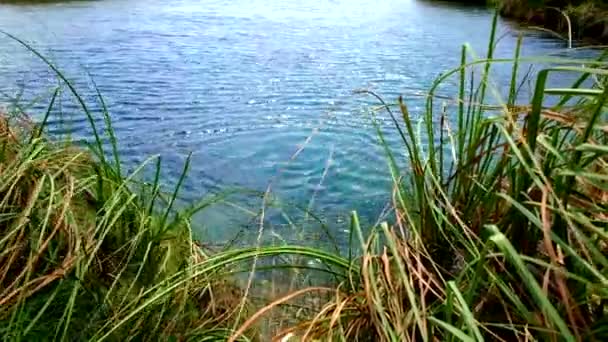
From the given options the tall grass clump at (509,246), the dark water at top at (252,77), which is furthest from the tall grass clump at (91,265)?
the dark water at top at (252,77)

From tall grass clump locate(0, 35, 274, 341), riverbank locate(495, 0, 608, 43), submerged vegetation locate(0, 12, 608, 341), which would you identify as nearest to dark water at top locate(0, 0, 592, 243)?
submerged vegetation locate(0, 12, 608, 341)

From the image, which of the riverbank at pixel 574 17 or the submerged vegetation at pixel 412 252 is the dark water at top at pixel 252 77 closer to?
the submerged vegetation at pixel 412 252

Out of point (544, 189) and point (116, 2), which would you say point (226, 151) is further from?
point (116, 2)

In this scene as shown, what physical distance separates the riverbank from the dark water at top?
749 mm

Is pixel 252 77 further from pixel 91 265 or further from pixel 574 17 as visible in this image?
pixel 574 17

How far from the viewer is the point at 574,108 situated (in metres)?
1.45

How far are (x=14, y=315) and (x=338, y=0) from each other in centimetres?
1841

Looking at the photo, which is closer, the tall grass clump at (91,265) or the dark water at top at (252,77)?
the tall grass clump at (91,265)

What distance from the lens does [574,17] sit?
11.9 m

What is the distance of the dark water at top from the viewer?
13.7 feet

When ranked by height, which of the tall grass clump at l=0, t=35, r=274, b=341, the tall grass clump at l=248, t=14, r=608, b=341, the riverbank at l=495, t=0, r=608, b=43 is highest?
the tall grass clump at l=248, t=14, r=608, b=341

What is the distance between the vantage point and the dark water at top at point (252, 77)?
418 cm

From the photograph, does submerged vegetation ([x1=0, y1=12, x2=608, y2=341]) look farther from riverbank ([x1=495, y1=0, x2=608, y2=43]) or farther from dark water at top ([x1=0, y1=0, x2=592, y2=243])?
riverbank ([x1=495, y1=0, x2=608, y2=43])

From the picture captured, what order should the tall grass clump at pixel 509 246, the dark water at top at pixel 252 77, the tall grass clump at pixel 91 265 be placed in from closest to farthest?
the tall grass clump at pixel 509 246, the tall grass clump at pixel 91 265, the dark water at top at pixel 252 77
